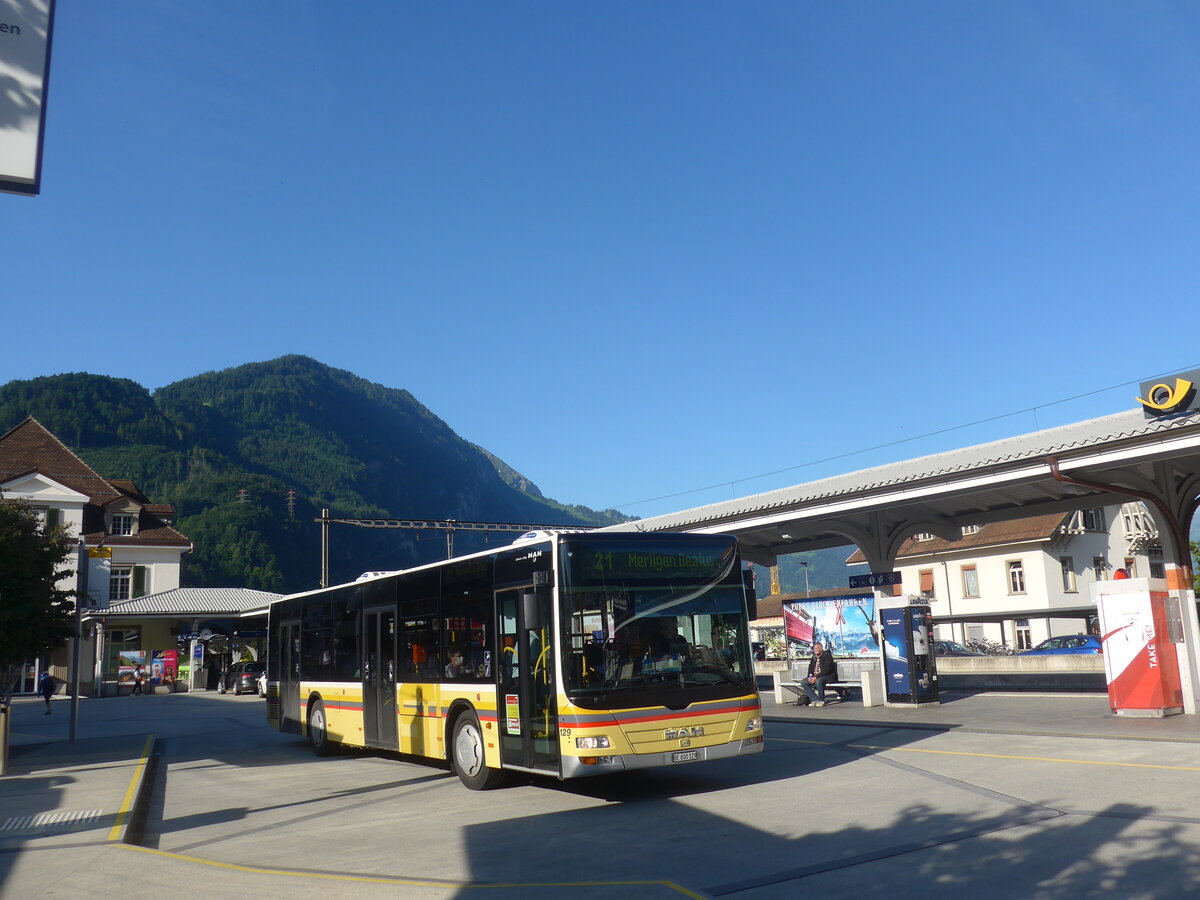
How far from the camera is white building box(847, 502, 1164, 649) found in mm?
55188

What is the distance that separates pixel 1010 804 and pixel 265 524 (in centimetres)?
12269

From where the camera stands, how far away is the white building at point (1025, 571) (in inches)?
2173

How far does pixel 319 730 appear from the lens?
1753cm

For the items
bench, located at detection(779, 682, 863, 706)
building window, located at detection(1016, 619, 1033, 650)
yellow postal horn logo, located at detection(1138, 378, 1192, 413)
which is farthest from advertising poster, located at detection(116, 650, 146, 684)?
yellow postal horn logo, located at detection(1138, 378, 1192, 413)

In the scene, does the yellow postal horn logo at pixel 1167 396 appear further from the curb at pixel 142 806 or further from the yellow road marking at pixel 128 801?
the yellow road marking at pixel 128 801

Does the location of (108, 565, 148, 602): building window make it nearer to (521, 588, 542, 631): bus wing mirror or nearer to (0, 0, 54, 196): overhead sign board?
(521, 588, 542, 631): bus wing mirror

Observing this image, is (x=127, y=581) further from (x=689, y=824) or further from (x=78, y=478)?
(x=689, y=824)

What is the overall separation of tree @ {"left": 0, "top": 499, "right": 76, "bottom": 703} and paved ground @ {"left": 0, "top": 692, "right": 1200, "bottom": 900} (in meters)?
2.69

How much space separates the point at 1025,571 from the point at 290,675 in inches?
1853

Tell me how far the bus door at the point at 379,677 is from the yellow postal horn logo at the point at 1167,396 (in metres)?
12.1

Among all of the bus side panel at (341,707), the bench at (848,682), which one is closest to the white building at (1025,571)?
the bench at (848,682)

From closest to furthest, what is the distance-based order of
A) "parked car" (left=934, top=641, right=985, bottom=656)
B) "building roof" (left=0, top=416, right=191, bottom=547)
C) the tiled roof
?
"parked car" (left=934, top=641, right=985, bottom=656) < "building roof" (left=0, top=416, right=191, bottom=547) < the tiled roof

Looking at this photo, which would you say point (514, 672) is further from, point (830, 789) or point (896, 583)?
point (896, 583)

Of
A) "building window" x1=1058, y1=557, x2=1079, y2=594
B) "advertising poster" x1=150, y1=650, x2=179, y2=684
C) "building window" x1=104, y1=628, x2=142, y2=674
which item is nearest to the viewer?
"advertising poster" x1=150, y1=650, x2=179, y2=684
